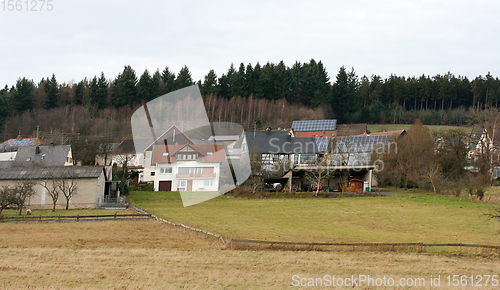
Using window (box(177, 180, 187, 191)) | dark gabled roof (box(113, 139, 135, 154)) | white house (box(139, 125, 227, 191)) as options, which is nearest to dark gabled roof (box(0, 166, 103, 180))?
white house (box(139, 125, 227, 191))

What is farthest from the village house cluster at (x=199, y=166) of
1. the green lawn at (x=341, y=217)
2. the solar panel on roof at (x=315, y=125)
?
the solar panel on roof at (x=315, y=125)

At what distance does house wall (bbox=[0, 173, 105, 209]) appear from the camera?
35094 mm

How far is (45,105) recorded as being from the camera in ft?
288

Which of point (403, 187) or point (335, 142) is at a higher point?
point (335, 142)

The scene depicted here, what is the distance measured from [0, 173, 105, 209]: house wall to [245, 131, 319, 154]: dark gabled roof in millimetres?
26953

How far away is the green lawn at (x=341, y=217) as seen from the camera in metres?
22.1

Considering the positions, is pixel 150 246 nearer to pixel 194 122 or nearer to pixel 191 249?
pixel 191 249

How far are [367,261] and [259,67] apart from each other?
3405 inches

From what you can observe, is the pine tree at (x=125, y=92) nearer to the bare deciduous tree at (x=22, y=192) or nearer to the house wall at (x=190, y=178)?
the house wall at (x=190, y=178)

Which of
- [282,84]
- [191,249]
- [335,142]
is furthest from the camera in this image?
[282,84]

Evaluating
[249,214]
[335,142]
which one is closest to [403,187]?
[335,142]

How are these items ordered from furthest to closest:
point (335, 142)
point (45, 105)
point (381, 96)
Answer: point (381, 96)
point (45, 105)
point (335, 142)

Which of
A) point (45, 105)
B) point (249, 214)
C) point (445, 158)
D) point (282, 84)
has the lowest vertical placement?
point (249, 214)

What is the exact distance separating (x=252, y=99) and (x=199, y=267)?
7710 cm
